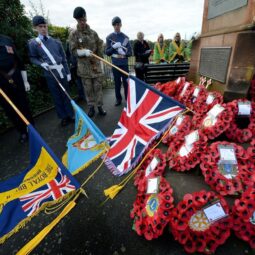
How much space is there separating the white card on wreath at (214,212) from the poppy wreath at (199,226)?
1.1 inches

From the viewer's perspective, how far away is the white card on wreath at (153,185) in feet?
5.79

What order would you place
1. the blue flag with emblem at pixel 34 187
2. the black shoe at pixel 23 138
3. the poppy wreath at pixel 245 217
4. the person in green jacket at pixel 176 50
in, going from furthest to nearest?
the person in green jacket at pixel 176 50 → the black shoe at pixel 23 138 → the poppy wreath at pixel 245 217 → the blue flag with emblem at pixel 34 187

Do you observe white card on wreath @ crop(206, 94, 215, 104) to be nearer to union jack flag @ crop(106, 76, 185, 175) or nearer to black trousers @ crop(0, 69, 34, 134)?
union jack flag @ crop(106, 76, 185, 175)

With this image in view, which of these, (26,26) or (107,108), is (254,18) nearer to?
→ (107,108)

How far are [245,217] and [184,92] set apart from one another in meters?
2.10

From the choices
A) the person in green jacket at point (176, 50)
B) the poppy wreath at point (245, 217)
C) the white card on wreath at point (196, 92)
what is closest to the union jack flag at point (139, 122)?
the poppy wreath at point (245, 217)

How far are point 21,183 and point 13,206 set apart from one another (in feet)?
0.58

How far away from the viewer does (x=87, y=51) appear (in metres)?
3.60

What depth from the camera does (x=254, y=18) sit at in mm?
1955

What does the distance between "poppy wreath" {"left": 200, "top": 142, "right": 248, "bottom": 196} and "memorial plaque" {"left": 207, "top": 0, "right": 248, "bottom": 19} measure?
1.68 meters

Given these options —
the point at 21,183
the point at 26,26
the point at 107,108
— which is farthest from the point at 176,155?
the point at 26,26

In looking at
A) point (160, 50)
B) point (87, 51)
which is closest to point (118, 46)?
point (87, 51)

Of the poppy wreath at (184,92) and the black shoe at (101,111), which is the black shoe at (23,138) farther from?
the poppy wreath at (184,92)

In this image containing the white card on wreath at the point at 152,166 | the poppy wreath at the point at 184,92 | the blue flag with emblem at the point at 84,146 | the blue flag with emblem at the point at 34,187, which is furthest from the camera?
the poppy wreath at the point at 184,92
